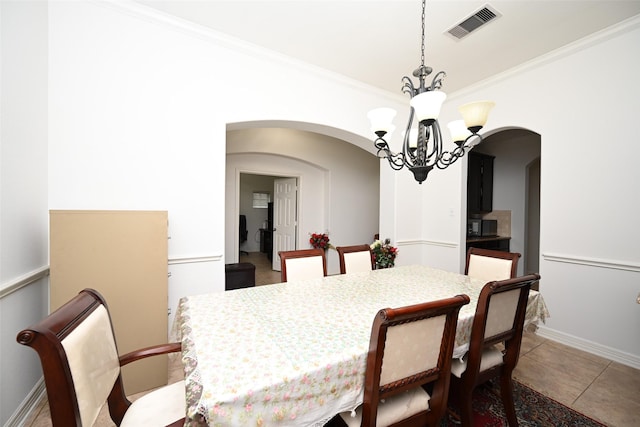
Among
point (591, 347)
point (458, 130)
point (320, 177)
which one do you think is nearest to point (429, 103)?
point (458, 130)

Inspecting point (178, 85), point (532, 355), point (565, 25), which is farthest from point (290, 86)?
point (532, 355)

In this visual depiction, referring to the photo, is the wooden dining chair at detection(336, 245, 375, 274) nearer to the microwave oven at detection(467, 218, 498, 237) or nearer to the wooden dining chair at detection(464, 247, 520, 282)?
the wooden dining chair at detection(464, 247, 520, 282)

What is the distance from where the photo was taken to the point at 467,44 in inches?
106

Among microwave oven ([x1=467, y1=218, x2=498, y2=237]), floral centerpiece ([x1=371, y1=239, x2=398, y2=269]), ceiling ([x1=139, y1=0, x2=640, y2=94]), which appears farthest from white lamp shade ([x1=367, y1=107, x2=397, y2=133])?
microwave oven ([x1=467, y1=218, x2=498, y2=237])

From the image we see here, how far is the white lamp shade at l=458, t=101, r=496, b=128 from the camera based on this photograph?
1626 mm

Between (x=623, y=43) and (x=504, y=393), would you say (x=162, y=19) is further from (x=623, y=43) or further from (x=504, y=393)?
(x=623, y=43)

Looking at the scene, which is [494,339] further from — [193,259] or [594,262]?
[193,259]

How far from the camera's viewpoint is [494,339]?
1499mm

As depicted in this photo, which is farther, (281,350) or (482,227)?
(482,227)

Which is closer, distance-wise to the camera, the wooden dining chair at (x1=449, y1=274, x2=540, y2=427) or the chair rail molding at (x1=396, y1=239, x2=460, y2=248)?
the wooden dining chair at (x1=449, y1=274, x2=540, y2=427)

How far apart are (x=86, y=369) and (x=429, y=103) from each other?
6.55 ft

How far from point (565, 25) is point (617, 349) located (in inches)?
118

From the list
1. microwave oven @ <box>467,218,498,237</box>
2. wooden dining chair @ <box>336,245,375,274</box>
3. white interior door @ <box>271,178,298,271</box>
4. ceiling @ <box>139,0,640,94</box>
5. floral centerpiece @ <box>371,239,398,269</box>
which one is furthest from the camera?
white interior door @ <box>271,178,298,271</box>

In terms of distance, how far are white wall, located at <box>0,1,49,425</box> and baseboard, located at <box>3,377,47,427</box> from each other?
0.12 feet
